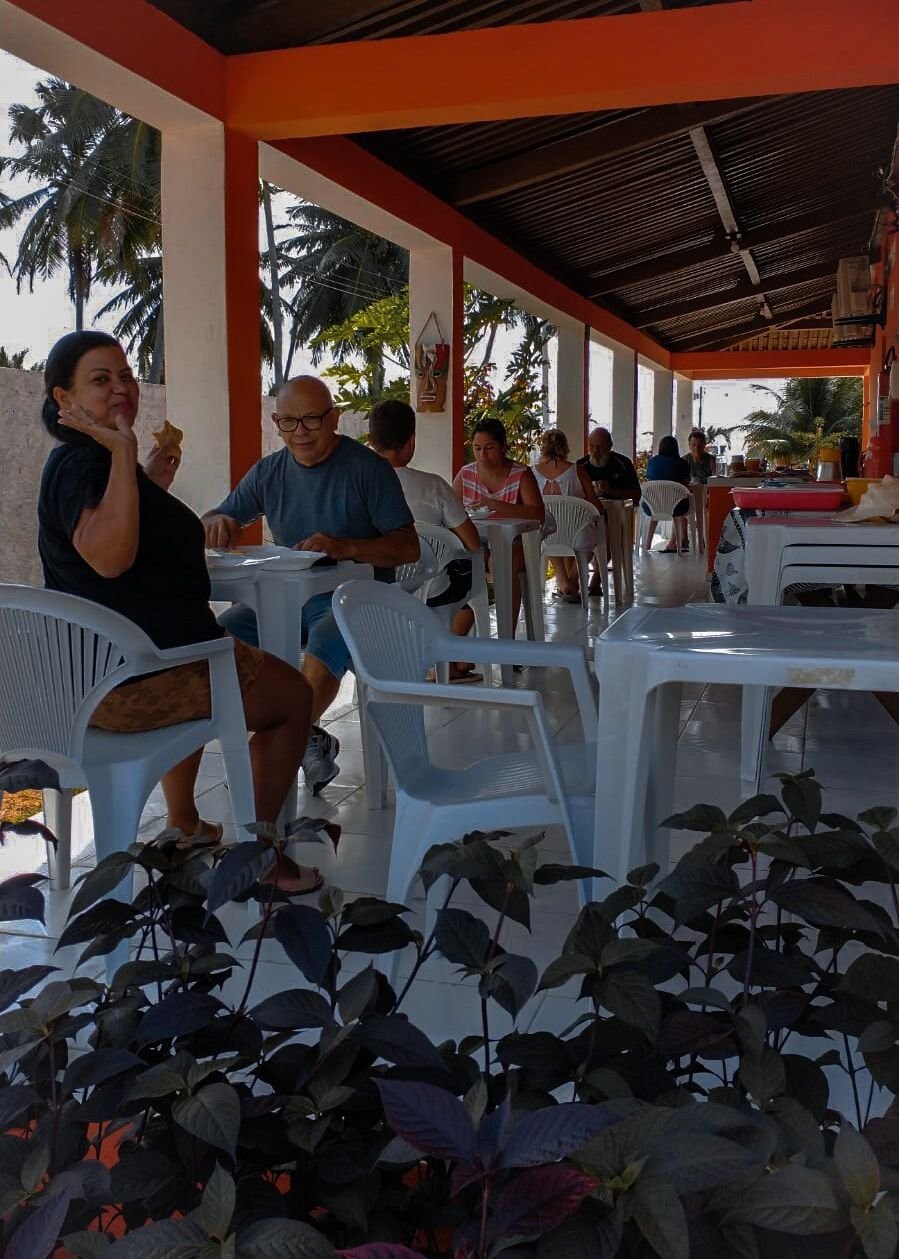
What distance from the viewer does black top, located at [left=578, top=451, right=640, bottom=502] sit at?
27.9ft

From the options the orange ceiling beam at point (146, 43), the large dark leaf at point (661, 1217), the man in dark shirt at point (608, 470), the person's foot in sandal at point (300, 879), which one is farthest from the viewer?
the man in dark shirt at point (608, 470)

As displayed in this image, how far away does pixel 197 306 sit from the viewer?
5.11 meters

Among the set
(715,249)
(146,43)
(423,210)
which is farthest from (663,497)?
(146,43)

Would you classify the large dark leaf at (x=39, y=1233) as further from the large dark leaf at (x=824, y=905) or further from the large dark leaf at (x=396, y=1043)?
the large dark leaf at (x=824, y=905)

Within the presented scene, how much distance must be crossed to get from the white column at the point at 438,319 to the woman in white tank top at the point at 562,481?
60 cm

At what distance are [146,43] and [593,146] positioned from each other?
10.8 feet

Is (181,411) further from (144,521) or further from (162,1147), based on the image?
(162,1147)

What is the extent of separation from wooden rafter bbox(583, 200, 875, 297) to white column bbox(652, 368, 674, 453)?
6485 millimetres

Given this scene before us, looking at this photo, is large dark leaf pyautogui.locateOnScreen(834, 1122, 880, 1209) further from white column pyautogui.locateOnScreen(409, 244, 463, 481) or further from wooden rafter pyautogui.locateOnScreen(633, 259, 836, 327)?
wooden rafter pyautogui.locateOnScreen(633, 259, 836, 327)

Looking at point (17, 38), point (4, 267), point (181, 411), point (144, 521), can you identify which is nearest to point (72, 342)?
point (144, 521)

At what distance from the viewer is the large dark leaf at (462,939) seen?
0.75m

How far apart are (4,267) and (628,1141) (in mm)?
25147

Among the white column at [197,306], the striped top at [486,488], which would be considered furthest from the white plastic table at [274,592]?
the striped top at [486,488]

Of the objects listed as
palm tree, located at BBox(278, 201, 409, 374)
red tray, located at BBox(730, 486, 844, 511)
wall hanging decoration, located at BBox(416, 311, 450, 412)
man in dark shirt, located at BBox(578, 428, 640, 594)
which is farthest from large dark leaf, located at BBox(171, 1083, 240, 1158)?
palm tree, located at BBox(278, 201, 409, 374)
